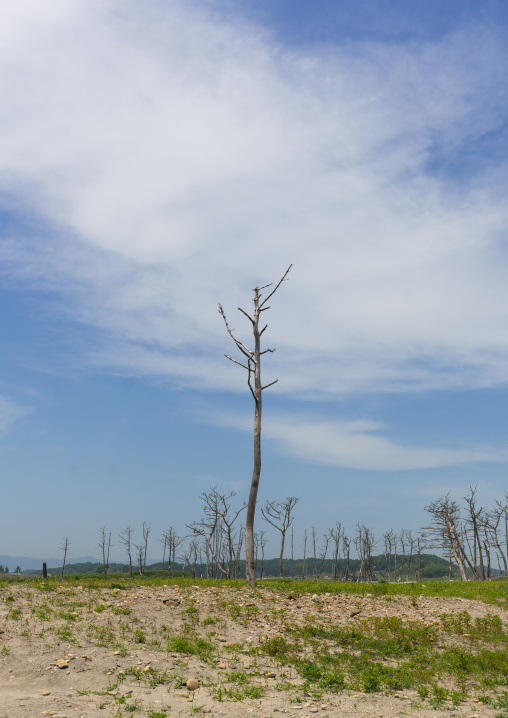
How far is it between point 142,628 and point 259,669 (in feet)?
10.8

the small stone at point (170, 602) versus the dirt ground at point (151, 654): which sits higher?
the small stone at point (170, 602)

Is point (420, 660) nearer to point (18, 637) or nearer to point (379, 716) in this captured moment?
point (379, 716)

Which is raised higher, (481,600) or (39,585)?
(39,585)

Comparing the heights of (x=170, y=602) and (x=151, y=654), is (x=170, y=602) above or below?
above

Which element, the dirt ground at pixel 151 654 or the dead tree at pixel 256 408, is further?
the dead tree at pixel 256 408

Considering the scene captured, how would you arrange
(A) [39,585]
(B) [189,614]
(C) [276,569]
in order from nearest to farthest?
(B) [189,614], (A) [39,585], (C) [276,569]

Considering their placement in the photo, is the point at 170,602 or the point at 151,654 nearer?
the point at 151,654

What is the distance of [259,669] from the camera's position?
10438 mm

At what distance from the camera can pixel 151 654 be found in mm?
10648

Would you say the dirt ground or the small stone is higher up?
the small stone

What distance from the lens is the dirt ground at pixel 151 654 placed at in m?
8.43

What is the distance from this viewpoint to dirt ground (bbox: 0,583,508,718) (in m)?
8.43

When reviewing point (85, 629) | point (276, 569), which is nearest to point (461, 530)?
point (85, 629)

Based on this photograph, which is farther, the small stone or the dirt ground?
the small stone
